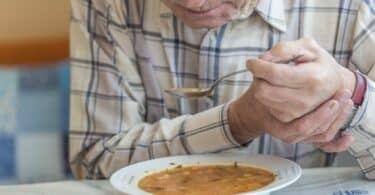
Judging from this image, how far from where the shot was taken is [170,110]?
1271 millimetres

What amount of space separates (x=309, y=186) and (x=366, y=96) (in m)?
0.15

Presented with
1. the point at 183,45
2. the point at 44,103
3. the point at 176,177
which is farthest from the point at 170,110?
the point at 44,103

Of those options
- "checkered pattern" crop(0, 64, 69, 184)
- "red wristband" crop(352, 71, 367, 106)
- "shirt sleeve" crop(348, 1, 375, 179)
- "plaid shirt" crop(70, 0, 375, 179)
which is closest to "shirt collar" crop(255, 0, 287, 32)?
"plaid shirt" crop(70, 0, 375, 179)

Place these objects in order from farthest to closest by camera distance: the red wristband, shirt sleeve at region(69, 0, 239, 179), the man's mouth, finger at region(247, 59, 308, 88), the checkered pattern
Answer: the checkered pattern, shirt sleeve at region(69, 0, 239, 179), the man's mouth, the red wristband, finger at region(247, 59, 308, 88)

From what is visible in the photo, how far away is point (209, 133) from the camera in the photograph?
3.73 feet

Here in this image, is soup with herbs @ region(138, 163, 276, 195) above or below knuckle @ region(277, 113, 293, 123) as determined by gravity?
below

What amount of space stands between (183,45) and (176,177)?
311 mm

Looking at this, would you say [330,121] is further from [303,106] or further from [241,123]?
[241,123]

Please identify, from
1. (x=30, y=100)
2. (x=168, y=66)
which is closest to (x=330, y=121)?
(x=168, y=66)

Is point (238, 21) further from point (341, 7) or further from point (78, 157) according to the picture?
point (78, 157)

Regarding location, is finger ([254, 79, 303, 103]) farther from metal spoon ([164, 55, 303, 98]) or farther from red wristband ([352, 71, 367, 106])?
metal spoon ([164, 55, 303, 98])

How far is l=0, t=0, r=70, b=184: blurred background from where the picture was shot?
1.64 meters

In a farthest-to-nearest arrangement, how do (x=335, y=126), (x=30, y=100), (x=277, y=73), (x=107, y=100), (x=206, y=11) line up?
(x=30, y=100)
(x=107, y=100)
(x=206, y=11)
(x=335, y=126)
(x=277, y=73)

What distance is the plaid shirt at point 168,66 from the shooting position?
3.82 feet
